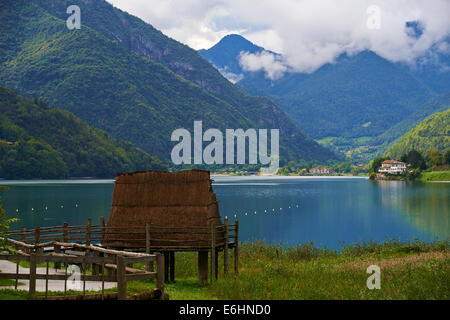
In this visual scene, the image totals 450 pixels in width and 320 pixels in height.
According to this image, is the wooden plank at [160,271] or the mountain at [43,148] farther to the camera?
the mountain at [43,148]

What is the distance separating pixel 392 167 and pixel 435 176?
29849 millimetres

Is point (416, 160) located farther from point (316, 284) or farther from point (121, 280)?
point (121, 280)

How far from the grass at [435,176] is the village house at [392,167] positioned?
11.5m

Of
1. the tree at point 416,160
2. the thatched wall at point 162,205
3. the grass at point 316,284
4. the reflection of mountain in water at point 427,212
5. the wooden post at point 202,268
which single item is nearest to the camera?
the grass at point 316,284

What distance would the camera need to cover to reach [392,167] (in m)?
190

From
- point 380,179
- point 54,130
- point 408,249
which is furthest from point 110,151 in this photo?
point 408,249

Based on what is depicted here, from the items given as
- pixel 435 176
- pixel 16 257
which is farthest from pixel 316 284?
pixel 435 176

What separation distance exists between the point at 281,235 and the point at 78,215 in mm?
28630

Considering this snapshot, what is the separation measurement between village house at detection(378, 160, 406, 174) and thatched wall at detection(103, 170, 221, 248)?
170m

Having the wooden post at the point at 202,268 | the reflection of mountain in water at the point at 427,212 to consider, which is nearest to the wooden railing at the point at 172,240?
the wooden post at the point at 202,268

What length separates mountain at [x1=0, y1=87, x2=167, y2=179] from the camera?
166 metres

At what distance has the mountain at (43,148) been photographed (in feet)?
544

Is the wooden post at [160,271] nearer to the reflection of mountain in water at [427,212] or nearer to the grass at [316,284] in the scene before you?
the grass at [316,284]

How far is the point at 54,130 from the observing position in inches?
7598
